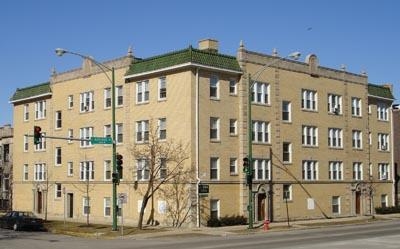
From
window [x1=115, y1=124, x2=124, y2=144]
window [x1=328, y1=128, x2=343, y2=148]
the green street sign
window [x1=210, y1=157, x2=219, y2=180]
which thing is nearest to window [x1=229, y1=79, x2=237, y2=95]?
window [x1=210, y1=157, x2=219, y2=180]

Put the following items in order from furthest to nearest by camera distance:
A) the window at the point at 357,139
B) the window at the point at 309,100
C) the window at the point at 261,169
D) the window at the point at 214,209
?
the window at the point at 357,139 → the window at the point at 309,100 → the window at the point at 261,169 → the window at the point at 214,209

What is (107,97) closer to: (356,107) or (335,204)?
(335,204)

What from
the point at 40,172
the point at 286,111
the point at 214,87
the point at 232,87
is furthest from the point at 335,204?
the point at 40,172

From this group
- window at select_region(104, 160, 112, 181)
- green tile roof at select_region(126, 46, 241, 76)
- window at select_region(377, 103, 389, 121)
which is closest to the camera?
green tile roof at select_region(126, 46, 241, 76)

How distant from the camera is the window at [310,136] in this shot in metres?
53.2

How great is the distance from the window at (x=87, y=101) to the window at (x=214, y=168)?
43.7ft

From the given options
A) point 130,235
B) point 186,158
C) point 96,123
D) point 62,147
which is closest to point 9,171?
point 62,147

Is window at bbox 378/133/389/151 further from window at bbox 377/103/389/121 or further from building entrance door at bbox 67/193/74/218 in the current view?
building entrance door at bbox 67/193/74/218

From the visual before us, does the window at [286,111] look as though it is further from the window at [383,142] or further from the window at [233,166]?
the window at [383,142]

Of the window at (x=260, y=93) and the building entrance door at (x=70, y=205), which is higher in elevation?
the window at (x=260, y=93)

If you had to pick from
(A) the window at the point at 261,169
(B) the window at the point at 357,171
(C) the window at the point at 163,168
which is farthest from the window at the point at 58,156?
(B) the window at the point at 357,171

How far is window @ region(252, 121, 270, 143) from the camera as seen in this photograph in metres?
48.4

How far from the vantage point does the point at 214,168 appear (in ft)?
150

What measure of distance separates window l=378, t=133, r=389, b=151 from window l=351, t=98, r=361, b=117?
16.0ft
